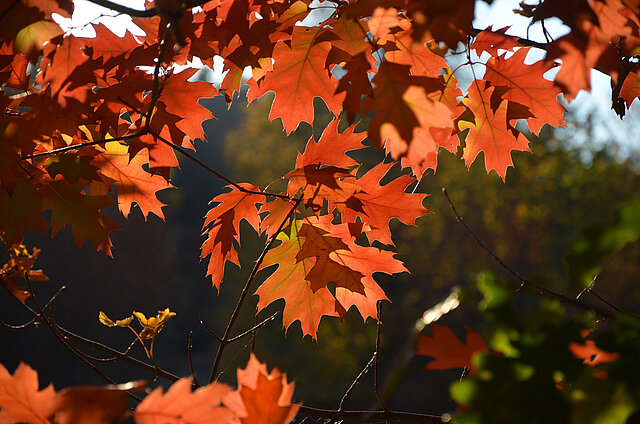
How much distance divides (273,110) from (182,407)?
1.02 m

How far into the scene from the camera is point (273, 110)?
145 cm

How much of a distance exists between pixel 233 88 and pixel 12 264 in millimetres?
787

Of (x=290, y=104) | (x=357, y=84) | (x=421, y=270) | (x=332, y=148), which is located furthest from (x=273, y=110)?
(x=421, y=270)

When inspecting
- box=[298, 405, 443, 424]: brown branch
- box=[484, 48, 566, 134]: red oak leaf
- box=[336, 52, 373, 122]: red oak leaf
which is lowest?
box=[298, 405, 443, 424]: brown branch

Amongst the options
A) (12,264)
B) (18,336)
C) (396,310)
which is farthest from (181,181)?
(12,264)

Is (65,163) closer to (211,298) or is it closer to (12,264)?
(12,264)

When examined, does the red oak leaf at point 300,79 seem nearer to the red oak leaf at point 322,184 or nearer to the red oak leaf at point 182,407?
the red oak leaf at point 322,184

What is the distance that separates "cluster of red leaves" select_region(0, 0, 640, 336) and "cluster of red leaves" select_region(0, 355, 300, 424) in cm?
48

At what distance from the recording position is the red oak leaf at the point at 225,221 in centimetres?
132

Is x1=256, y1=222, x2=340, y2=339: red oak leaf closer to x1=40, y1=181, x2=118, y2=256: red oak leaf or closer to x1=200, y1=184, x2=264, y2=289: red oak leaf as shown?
x1=200, y1=184, x2=264, y2=289: red oak leaf

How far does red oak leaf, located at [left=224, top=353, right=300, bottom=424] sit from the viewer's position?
24.6 inches

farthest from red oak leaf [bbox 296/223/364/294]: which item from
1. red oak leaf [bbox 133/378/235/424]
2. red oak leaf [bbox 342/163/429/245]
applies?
red oak leaf [bbox 133/378/235/424]

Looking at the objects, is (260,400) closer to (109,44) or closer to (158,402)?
(158,402)

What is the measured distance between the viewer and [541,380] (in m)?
0.43
